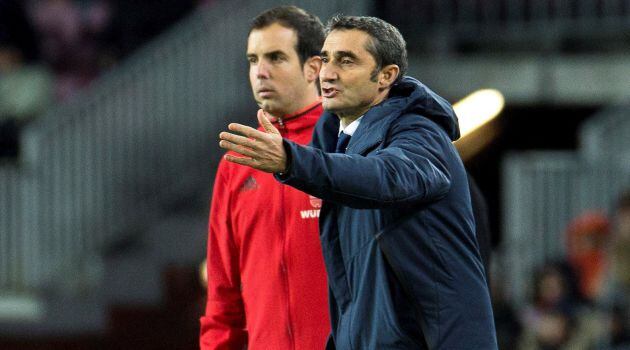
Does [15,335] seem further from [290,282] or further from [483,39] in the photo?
[290,282]

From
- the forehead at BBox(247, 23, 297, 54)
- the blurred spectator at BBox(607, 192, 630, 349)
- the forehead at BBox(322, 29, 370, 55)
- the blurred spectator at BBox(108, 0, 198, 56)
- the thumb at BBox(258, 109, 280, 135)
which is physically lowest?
the blurred spectator at BBox(607, 192, 630, 349)

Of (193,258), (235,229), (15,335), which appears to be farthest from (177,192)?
(235,229)

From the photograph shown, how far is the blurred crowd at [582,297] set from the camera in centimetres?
839

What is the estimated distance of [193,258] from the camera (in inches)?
397

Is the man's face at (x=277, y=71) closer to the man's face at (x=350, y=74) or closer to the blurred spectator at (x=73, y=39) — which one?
the man's face at (x=350, y=74)

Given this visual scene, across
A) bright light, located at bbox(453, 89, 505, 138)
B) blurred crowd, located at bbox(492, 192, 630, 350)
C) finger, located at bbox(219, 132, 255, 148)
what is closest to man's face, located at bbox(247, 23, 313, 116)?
finger, located at bbox(219, 132, 255, 148)

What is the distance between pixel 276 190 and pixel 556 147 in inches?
356

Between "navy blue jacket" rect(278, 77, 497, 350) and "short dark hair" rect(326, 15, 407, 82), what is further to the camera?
"short dark hair" rect(326, 15, 407, 82)

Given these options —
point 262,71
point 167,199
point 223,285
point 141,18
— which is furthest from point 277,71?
point 141,18

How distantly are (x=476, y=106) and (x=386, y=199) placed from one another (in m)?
8.27

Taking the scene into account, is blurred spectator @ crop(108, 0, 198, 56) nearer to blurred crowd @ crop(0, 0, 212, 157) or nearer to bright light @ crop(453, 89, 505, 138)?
blurred crowd @ crop(0, 0, 212, 157)

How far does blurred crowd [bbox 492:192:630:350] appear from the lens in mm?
8391

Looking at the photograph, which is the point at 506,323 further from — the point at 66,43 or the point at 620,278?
the point at 66,43

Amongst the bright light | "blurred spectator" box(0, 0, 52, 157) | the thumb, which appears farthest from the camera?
"blurred spectator" box(0, 0, 52, 157)
